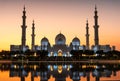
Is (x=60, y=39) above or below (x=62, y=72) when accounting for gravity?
above

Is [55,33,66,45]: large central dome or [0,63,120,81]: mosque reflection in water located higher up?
[55,33,66,45]: large central dome

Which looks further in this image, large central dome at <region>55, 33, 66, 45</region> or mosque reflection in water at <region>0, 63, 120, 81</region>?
large central dome at <region>55, 33, 66, 45</region>

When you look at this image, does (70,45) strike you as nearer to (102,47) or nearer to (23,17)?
(102,47)

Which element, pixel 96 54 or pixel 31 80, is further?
pixel 96 54

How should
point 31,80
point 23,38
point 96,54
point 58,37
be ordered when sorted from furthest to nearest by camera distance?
point 58,37
point 96,54
point 23,38
point 31,80

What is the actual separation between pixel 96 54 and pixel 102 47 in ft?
47.4

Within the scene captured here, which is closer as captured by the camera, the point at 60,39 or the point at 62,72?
the point at 62,72

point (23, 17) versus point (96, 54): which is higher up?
point (23, 17)

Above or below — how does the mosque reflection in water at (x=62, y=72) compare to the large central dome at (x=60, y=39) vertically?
below

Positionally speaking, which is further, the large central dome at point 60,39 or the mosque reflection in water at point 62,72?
the large central dome at point 60,39

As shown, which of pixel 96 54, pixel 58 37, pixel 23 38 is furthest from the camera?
pixel 58 37

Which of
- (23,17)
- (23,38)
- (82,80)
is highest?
(23,17)

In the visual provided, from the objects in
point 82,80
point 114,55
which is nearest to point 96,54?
point 114,55

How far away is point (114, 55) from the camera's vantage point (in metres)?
70.6
